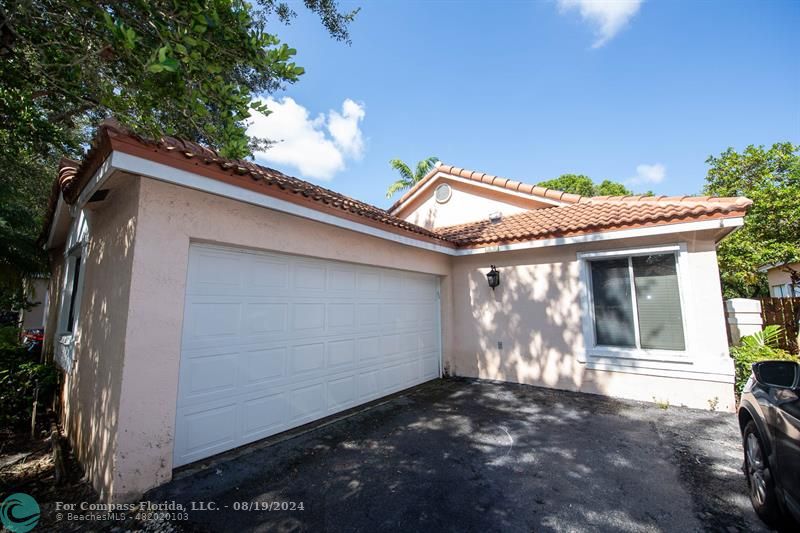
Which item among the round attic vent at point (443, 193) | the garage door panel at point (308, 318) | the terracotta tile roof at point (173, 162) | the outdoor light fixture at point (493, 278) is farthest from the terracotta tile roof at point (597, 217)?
the garage door panel at point (308, 318)

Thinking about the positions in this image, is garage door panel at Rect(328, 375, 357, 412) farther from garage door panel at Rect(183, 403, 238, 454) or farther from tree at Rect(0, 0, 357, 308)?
tree at Rect(0, 0, 357, 308)

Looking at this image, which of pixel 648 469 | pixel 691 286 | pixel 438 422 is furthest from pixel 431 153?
pixel 648 469

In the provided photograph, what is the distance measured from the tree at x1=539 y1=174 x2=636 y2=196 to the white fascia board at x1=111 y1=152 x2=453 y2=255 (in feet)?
83.4

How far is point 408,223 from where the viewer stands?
6887 mm

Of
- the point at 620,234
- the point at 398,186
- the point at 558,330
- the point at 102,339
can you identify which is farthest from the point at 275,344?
the point at 398,186

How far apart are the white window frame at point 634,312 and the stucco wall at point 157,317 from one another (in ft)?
21.9

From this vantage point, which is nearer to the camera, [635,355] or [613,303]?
[635,355]

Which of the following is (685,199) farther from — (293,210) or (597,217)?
(293,210)

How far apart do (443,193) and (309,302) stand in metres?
7.91

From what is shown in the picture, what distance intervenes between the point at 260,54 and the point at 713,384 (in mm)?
8753

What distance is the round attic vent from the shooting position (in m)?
11.5

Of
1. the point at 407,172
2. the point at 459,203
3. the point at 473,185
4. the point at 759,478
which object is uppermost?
the point at 407,172

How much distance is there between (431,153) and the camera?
62.2ft

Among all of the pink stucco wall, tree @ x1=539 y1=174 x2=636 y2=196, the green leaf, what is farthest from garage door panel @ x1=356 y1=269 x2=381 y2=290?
tree @ x1=539 y1=174 x2=636 y2=196
